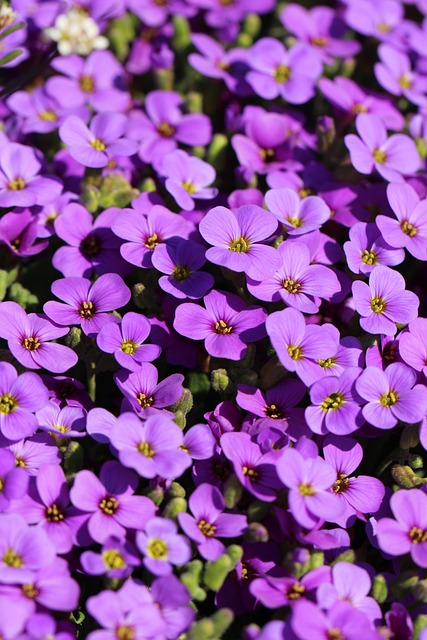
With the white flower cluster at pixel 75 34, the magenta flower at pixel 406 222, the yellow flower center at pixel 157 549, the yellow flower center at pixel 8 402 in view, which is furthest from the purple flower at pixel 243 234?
the white flower cluster at pixel 75 34

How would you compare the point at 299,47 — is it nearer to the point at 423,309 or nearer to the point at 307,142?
the point at 307,142

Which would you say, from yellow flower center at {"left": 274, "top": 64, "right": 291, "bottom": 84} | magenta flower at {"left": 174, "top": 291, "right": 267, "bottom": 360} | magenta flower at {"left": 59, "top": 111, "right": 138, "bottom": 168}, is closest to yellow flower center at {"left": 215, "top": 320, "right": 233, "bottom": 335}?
magenta flower at {"left": 174, "top": 291, "right": 267, "bottom": 360}

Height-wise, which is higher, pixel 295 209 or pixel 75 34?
pixel 75 34

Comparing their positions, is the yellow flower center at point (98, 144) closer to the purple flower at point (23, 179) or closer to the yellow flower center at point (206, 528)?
→ the purple flower at point (23, 179)

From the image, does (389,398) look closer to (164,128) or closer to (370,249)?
(370,249)

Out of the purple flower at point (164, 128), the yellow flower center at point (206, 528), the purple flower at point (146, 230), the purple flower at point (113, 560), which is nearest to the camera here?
the purple flower at point (113, 560)

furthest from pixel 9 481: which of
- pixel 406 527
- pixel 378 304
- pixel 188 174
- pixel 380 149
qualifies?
pixel 380 149
